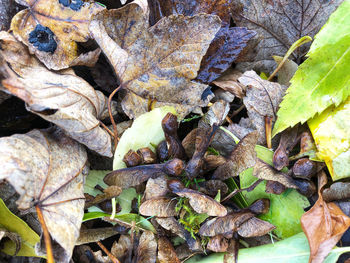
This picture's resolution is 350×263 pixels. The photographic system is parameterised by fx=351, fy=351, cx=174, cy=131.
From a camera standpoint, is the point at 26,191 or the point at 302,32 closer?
the point at 26,191

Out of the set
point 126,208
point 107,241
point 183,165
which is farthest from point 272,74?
point 107,241

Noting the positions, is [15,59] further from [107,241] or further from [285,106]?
[285,106]

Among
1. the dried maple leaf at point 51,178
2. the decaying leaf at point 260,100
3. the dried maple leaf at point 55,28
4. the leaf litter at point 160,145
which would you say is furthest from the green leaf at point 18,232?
the decaying leaf at point 260,100

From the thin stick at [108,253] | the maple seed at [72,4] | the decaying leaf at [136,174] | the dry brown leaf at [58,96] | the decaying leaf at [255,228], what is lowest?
the thin stick at [108,253]

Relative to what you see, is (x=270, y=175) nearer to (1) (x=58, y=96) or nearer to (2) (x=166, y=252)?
(2) (x=166, y=252)

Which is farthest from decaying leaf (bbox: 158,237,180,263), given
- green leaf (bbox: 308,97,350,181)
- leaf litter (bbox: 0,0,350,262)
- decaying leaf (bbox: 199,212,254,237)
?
green leaf (bbox: 308,97,350,181)

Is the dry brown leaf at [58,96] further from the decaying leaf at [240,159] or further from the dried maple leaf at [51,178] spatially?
the decaying leaf at [240,159]
